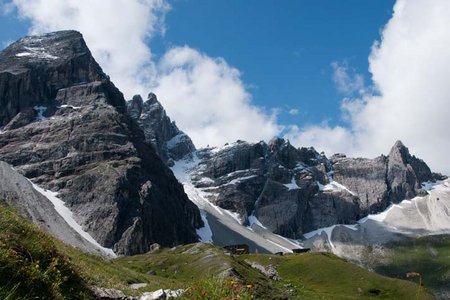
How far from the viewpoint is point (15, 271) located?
11.0 m

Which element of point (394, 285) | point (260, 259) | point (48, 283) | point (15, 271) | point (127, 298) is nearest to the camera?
point (15, 271)

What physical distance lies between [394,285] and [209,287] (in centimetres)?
8930

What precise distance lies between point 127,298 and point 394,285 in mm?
86725

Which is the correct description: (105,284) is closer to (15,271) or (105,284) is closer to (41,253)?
(41,253)

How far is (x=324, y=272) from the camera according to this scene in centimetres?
10381

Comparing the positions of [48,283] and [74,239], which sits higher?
[74,239]

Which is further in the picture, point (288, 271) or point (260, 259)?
point (260, 259)

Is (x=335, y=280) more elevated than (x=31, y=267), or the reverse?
(x=31, y=267)

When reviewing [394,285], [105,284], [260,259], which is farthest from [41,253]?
[260,259]

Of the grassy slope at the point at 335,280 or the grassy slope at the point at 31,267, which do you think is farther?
the grassy slope at the point at 335,280

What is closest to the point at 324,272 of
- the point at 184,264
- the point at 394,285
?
the point at 394,285

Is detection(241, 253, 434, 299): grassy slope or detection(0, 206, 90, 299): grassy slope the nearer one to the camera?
Result: detection(0, 206, 90, 299): grassy slope

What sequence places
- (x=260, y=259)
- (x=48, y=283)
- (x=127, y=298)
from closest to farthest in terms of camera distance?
(x=48, y=283)
(x=127, y=298)
(x=260, y=259)

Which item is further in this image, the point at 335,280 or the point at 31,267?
the point at 335,280
